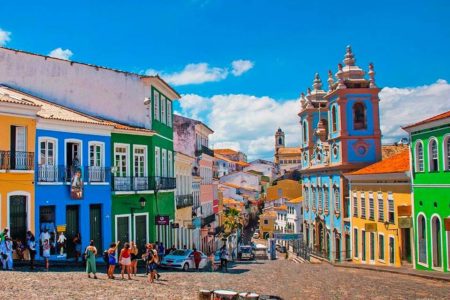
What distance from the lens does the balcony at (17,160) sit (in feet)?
70.0

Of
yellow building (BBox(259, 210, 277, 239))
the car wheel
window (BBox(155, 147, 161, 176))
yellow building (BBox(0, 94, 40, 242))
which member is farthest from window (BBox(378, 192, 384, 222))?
yellow building (BBox(259, 210, 277, 239))

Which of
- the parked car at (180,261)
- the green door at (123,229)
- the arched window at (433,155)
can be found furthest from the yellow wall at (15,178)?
the arched window at (433,155)

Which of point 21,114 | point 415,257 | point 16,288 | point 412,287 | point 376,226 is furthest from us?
point 376,226

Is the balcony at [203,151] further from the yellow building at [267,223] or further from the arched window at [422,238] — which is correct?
the yellow building at [267,223]

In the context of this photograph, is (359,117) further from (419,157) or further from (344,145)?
(419,157)

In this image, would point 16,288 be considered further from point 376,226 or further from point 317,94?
point 317,94

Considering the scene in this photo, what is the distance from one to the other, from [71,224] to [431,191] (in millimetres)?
15240

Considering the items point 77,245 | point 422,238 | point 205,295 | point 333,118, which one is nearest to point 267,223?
point 333,118

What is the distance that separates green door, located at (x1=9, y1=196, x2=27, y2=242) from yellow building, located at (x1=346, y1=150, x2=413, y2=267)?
1651cm

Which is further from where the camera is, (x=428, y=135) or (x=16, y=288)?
(x=428, y=135)

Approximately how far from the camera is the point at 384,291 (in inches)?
696

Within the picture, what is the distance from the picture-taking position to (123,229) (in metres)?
27.8

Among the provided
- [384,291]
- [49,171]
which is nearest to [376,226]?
[384,291]

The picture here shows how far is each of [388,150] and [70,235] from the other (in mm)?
29681
